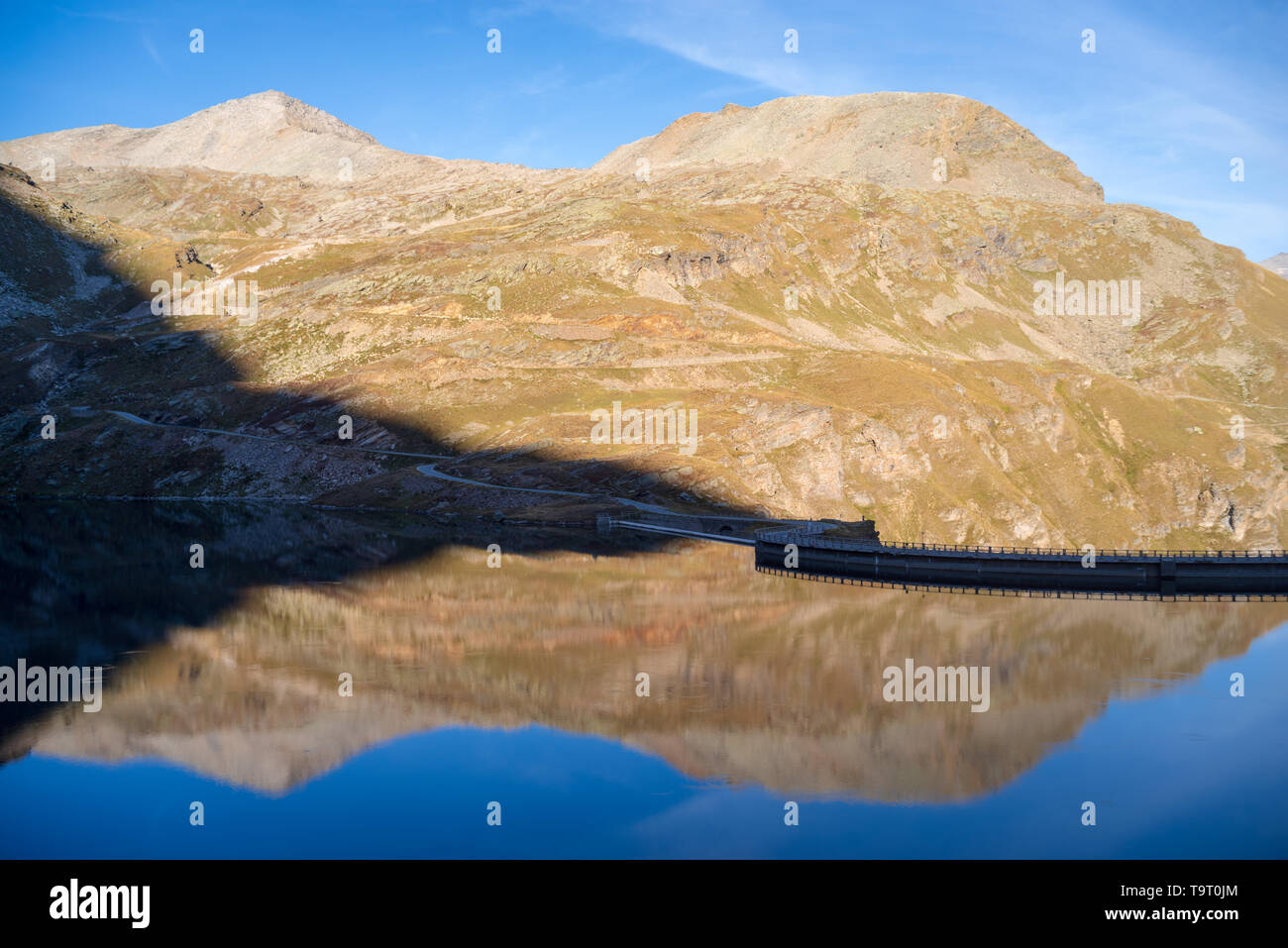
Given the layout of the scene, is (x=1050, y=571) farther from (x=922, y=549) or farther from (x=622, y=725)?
(x=622, y=725)

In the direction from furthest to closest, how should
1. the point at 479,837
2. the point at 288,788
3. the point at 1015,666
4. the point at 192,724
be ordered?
the point at 1015,666 → the point at 192,724 → the point at 288,788 → the point at 479,837

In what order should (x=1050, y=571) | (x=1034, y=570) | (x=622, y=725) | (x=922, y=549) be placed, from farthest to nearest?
(x=922, y=549) → (x=1034, y=570) → (x=1050, y=571) → (x=622, y=725)

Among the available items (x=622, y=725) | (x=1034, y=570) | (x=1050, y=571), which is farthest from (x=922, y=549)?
(x=622, y=725)

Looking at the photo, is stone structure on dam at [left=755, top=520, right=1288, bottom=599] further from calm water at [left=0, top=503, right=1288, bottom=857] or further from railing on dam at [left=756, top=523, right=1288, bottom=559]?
calm water at [left=0, top=503, right=1288, bottom=857]

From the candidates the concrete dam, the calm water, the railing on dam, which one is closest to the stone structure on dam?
the concrete dam
